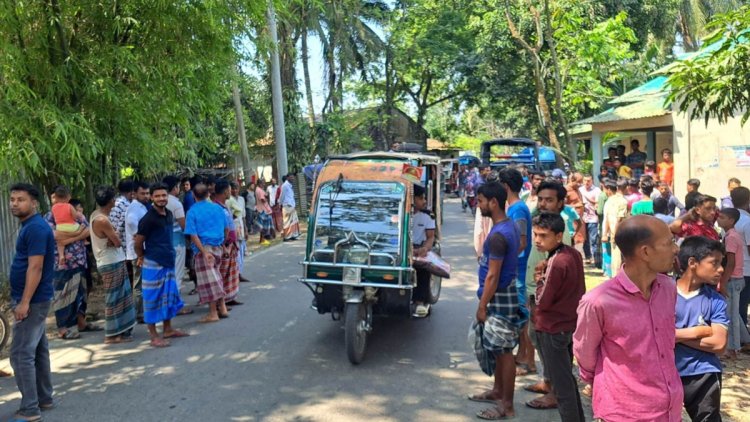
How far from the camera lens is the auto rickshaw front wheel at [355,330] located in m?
5.80

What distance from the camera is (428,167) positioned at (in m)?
8.83

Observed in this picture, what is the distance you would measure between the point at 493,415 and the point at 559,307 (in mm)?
1258

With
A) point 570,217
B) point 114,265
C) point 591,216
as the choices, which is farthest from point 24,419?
point 591,216

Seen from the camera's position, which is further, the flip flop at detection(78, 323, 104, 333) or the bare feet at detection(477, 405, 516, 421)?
the flip flop at detection(78, 323, 104, 333)

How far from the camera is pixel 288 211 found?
52.9ft

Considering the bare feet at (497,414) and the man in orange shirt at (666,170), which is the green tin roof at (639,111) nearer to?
the man in orange shirt at (666,170)

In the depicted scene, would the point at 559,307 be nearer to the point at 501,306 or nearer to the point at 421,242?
the point at 501,306

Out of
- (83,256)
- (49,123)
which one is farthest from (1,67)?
(83,256)

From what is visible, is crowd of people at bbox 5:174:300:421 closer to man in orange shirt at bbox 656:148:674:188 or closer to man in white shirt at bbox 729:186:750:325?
man in white shirt at bbox 729:186:750:325

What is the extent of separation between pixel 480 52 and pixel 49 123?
23.5m

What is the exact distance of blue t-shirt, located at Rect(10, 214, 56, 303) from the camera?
4828 millimetres

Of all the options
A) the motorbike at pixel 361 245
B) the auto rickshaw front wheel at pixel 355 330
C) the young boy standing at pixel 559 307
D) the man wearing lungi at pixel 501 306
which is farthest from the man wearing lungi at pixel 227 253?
the young boy standing at pixel 559 307

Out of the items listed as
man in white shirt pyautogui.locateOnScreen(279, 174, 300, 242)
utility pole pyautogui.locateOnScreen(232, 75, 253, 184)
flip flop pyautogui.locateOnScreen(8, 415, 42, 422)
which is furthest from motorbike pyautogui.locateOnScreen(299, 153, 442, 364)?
utility pole pyautogui.locateOnScreen(232, 75, 253, 184)

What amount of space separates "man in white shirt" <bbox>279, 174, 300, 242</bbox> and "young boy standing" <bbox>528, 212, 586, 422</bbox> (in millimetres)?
12454
